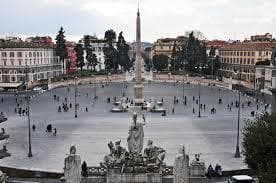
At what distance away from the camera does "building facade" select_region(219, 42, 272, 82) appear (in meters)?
98.9

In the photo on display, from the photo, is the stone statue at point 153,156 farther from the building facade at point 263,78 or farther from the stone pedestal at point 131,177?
the building facade at point 263,78

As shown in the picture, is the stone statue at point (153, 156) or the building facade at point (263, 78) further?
the building facade at point (263, 78)

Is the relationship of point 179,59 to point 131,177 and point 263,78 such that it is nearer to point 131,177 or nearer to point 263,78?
point 263,78

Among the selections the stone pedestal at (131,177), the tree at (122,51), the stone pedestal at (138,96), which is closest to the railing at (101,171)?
the stone pedestal at (131,177)

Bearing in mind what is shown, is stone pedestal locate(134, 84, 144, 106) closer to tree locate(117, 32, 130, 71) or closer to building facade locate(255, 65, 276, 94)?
building facade locate(255, 65, 276, 94)

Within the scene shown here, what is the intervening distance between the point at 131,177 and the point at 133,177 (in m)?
0.10

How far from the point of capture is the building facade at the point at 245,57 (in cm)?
9894

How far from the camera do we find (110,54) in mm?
109125

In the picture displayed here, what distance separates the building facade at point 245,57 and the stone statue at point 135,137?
244 ft

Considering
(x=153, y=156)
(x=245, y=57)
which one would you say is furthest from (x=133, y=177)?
(x=245, y=57)

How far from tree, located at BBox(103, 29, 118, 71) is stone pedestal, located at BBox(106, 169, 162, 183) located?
292 ft

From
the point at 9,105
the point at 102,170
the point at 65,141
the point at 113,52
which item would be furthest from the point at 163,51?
the point at 102,170

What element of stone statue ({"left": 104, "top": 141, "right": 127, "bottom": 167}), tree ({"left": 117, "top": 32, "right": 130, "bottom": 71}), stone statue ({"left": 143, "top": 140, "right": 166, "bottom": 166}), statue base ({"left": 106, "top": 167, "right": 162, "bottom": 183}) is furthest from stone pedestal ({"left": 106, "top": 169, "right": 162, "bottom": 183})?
tree ({"left": 117, "top": 32, "right": 130, "bottom": 71})

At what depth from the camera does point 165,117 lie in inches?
1964
